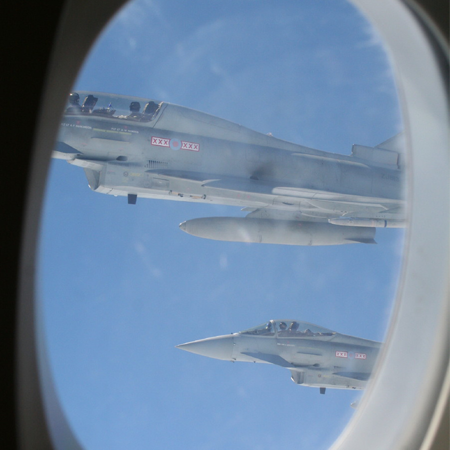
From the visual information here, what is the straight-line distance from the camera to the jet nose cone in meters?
9.61

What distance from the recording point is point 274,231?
28.2 ft

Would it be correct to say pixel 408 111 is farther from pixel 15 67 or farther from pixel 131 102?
pixel 131 102

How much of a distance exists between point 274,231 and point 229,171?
57.7 inches

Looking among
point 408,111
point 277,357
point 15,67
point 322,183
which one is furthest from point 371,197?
point 15,67

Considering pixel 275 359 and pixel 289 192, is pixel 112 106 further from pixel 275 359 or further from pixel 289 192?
pixel 275 359

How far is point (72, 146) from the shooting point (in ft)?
23.2

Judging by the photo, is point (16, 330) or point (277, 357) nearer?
point (16, 330)

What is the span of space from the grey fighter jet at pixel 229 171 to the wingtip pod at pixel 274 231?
0.02 m

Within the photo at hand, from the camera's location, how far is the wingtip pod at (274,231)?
26.1ft

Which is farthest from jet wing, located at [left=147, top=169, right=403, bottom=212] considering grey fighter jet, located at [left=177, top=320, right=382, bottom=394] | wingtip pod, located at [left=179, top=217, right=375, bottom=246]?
grey fighter jet, located at [left=177, top=320, right=382, bottom=394]

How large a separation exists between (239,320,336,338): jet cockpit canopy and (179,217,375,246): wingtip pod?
153 centimetres

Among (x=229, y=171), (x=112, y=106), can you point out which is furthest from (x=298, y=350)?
(x=112, y=106)

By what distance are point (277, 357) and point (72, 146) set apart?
5.64 meters

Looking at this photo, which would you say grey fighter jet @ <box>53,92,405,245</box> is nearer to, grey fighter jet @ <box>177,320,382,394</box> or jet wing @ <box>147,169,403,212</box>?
jet wing @ <box>147,169,403,212</box>
